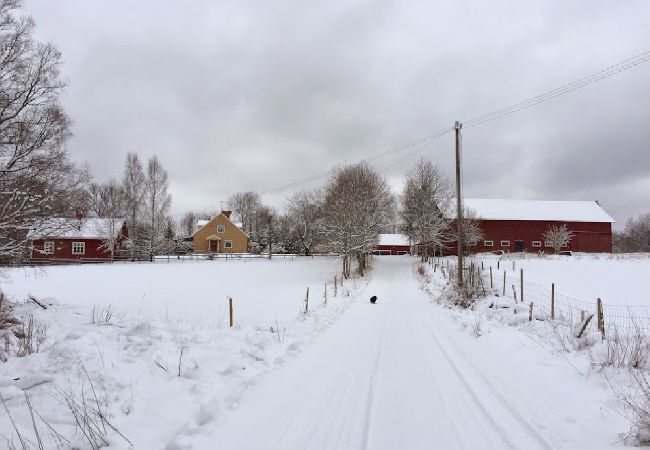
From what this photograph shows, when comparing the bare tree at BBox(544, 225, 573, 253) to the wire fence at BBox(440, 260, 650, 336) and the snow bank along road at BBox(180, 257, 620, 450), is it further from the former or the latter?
the snow bank along road at BBox(180, 257, 620, 450)

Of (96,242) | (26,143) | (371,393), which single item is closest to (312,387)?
(371,393)

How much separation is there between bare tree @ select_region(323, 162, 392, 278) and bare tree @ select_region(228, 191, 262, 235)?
59.9m

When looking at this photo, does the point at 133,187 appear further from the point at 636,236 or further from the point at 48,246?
the point at 636,236

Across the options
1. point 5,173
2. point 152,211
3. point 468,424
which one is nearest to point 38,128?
point 5,173

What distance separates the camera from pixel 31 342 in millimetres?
7418

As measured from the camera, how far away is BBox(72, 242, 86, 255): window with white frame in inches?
2117

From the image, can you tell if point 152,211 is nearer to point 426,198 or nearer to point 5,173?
point 426,198

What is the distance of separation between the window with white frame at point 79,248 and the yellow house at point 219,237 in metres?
18.3

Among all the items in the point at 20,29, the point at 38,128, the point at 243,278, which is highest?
the point at 20,29

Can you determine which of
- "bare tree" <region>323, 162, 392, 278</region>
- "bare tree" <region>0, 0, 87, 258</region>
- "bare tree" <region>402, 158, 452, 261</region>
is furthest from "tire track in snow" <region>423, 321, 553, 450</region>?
"bare tree" <region>402, 158, 452, 261</region>

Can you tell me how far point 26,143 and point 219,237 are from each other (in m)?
56.8

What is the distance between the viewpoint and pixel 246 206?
10300 cm

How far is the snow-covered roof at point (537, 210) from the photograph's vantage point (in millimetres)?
60781

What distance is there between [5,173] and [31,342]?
744cm
